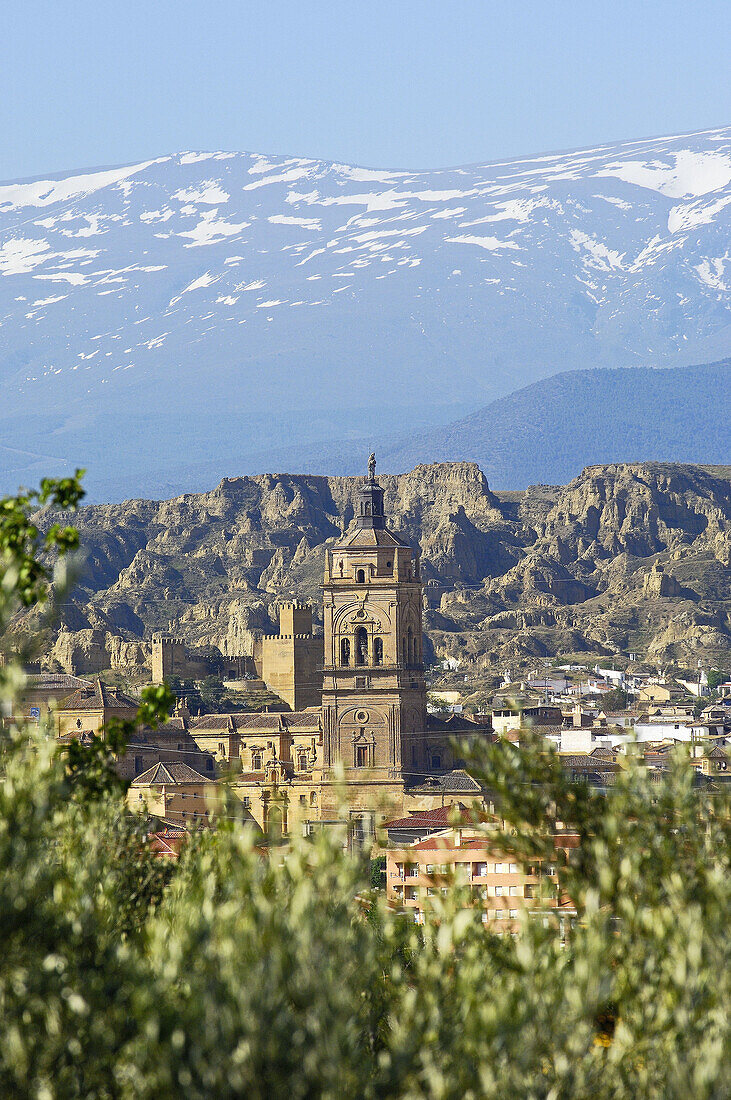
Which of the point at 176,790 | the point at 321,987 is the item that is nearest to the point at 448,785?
the point at 176,790

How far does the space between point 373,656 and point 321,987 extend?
8183cm

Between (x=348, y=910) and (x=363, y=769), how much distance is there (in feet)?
247

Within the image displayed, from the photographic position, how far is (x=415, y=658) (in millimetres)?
98250

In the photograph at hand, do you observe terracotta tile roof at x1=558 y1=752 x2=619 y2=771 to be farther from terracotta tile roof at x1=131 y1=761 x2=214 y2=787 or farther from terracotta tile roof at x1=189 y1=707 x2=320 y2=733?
terracotta tile roof at x1=189 y1=707 x2=320 y2=733

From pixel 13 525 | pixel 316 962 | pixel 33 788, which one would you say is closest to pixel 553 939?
pixel 316 962

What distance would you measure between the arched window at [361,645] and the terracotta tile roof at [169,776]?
13.0m

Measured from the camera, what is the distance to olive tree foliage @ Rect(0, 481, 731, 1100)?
15.1m

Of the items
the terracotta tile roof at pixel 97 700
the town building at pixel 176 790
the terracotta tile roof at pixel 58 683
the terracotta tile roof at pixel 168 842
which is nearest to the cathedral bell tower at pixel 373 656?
the terracotta tile roof at pixel 97 700

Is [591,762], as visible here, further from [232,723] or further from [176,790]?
[232,723]

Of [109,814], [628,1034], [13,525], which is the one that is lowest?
[628,1034]

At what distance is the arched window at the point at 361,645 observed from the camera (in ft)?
319

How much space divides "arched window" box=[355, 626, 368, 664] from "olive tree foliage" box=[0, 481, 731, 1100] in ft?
253

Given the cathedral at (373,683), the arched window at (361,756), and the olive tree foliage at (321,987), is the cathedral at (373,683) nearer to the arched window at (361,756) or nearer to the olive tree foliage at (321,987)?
the arched window at (361,756)

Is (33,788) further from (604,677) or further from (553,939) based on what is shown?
(604,677)
